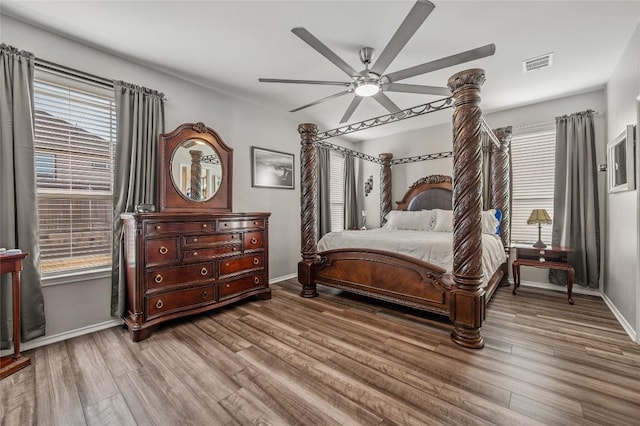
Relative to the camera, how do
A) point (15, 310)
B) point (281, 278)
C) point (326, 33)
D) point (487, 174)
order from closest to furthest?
point (15, 310), point (326, 33), point (487, 174), point (281, 278)

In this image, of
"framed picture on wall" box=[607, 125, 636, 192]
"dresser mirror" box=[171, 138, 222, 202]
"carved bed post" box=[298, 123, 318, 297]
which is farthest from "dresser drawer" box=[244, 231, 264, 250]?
"framed picture on wall" box=[607, 125, 636, 192]

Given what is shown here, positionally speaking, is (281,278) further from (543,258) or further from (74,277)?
(543,258)

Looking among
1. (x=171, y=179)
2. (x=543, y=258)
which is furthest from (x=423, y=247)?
(x=171, y=179)

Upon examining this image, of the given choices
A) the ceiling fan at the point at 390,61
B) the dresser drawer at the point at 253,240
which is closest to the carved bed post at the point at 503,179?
the ceiling fan at the point at 390,61

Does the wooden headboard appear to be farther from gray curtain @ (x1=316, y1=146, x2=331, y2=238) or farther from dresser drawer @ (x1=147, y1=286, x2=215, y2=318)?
dresser drawer @ (x1=147, y1=286, x2=215, y2=318)

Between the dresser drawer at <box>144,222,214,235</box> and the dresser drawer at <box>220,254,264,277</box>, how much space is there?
0.47 metres

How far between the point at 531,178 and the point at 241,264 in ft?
15.2

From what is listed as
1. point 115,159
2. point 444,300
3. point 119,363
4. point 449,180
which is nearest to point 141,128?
point 115,159

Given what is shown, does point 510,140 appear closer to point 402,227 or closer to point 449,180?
point 449,180

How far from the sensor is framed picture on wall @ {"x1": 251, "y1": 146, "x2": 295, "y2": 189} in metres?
4.16

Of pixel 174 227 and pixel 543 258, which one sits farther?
pixel 543 258

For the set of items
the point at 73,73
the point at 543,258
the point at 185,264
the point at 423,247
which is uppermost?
the point at 73,73

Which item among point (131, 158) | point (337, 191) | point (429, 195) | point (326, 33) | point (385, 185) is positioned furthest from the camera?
point (337, 191)

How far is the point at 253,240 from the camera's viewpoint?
3.41 m
